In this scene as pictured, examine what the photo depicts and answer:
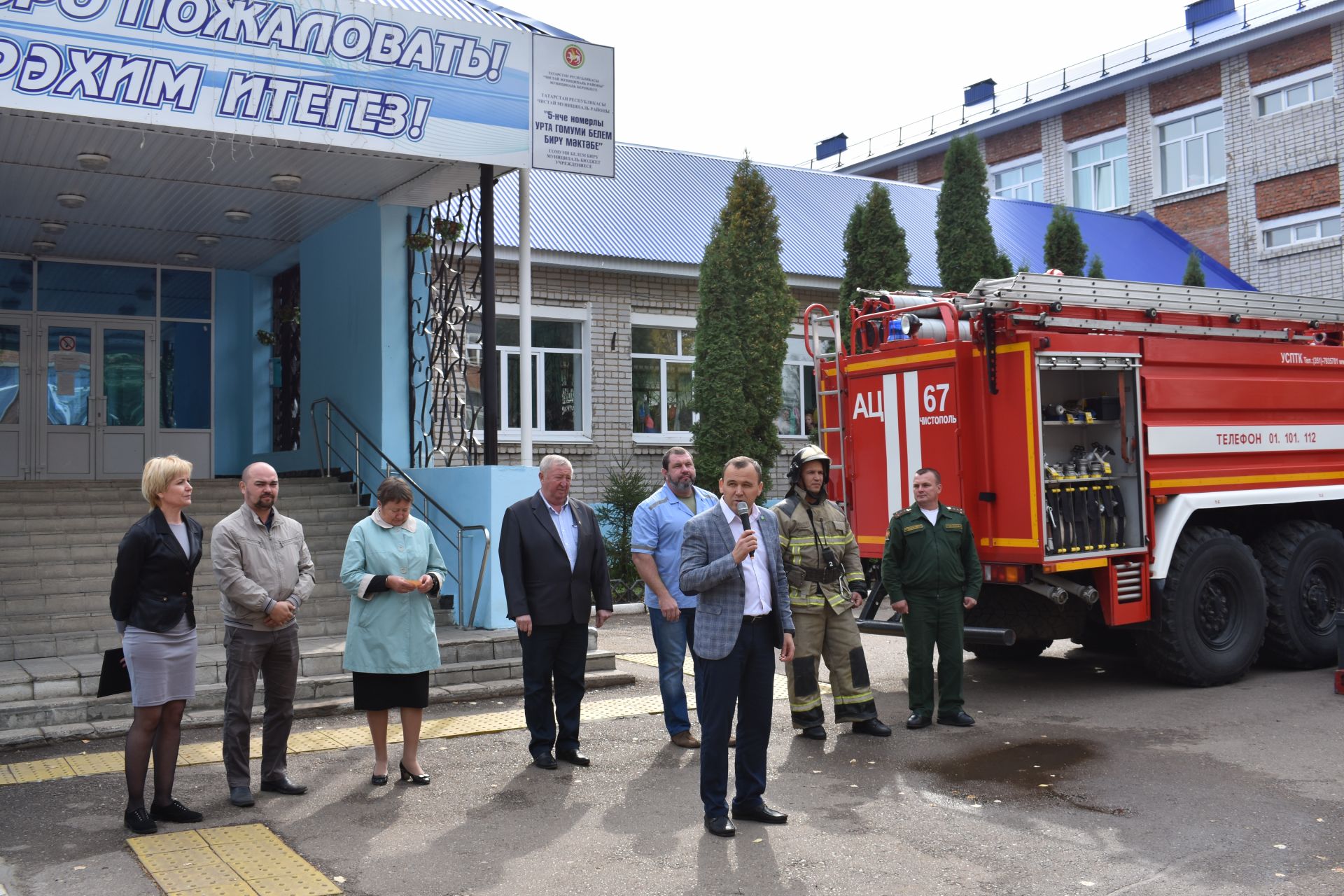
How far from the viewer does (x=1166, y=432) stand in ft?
30.0

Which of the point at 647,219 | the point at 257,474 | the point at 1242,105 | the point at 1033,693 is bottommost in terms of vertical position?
the point at 1033,693

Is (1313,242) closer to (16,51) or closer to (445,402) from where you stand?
(445,402)

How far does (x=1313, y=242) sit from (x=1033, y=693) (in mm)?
21590

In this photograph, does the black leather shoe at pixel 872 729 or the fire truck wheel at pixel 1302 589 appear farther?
the fire truck wheel at pixel 1302 589

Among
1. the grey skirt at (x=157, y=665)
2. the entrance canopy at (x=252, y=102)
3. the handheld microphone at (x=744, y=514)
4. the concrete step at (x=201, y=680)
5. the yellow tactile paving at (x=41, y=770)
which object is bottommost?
the yellow tactile paving at (x=41, y=770)

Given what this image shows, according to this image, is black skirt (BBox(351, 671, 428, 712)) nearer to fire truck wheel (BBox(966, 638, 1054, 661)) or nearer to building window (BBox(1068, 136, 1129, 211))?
fire truck wheel (BBox(966, 638, 1054, 661))

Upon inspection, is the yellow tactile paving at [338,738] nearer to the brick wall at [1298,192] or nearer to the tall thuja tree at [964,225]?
the tall thuja tree at [964,225]

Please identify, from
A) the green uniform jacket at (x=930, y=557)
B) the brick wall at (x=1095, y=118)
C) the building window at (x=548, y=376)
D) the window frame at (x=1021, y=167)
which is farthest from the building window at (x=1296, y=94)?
the green uniform jacket at (x=930, y=557)

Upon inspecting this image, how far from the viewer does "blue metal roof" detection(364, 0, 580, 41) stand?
407 inches

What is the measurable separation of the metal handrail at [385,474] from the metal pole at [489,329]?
677mm

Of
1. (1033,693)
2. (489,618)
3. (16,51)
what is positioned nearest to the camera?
(16,51)

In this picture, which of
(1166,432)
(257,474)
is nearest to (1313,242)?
(1166,432)

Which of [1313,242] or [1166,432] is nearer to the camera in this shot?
[1166,432]

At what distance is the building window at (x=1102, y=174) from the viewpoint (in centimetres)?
3152
